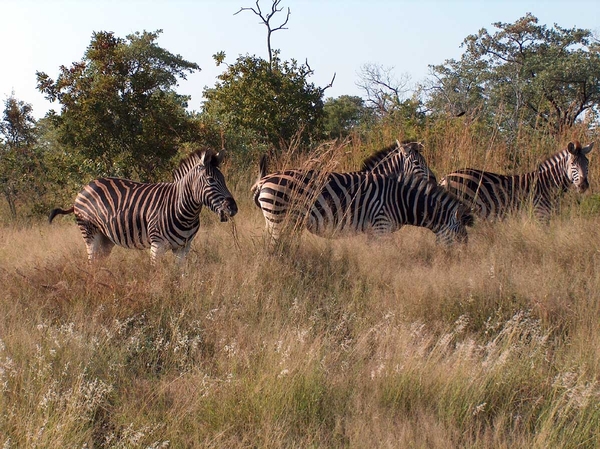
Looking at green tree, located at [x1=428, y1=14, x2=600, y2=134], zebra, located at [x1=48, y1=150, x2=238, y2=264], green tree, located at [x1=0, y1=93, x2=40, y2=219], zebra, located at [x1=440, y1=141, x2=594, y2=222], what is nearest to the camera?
zebra, located at [x1=48, y1=150, x2=238, y2=264]

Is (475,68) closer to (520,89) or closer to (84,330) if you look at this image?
(520,89)

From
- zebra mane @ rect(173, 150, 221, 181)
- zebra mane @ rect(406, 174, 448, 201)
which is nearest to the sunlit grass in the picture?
zebra mane @ rect(173, 150, 221, 181)

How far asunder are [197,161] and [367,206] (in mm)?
2239

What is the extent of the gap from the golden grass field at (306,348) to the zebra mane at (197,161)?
34.7 inches

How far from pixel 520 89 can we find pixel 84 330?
1942cm


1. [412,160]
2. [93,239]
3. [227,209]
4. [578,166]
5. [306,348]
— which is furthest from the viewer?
[412,160]

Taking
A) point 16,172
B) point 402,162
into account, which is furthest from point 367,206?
point 16,172

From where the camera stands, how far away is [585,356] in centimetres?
441

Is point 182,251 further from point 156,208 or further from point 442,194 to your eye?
point 442,194

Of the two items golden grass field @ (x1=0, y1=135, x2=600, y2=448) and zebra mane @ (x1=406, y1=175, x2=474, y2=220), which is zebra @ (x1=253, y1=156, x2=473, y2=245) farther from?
golden grass field @ (x1=0, y1=135, x2=600, y2=448)


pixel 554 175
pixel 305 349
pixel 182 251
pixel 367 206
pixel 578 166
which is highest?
pixel 578 166

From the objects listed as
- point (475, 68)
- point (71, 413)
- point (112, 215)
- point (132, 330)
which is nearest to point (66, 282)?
point (132, 330)

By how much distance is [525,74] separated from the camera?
22.9 metres

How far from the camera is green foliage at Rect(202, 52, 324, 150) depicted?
499 inches
